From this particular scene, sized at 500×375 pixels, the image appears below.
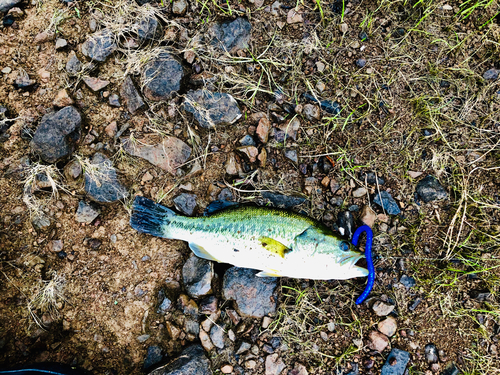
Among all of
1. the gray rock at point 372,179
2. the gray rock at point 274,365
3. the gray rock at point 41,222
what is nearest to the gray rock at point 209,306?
the gray rock at point 274,365

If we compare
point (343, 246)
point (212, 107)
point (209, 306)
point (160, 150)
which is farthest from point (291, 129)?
point (209, 306)

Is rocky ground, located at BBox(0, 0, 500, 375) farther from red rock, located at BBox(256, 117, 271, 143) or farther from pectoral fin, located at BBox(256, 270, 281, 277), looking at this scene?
pectoral fin, located at BBox(256, 270, 281, 277)

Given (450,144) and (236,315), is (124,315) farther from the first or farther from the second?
(450,144)

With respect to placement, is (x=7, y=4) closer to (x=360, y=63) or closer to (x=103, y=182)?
(x=103, y=182)

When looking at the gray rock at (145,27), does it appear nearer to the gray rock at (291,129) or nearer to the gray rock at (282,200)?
the gray rock at (291,129)

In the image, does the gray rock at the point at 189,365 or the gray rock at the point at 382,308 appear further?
the gray rock at the point at 382,308

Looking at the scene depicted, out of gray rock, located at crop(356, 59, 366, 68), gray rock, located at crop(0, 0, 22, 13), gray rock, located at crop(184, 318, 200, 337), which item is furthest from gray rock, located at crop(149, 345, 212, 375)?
gray rock, located at crop(0, 0, 22, 13)
